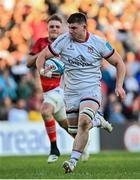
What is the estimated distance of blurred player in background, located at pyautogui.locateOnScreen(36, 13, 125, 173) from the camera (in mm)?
11227

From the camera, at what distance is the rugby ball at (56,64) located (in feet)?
38.2

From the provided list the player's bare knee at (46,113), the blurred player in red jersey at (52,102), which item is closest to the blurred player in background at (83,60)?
the player's bare knee at (46,113)

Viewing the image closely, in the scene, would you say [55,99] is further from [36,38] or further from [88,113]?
[36,38]

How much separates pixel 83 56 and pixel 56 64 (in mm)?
454

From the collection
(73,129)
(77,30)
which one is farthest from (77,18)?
(73,129)

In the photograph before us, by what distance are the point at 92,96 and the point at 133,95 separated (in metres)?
12.0

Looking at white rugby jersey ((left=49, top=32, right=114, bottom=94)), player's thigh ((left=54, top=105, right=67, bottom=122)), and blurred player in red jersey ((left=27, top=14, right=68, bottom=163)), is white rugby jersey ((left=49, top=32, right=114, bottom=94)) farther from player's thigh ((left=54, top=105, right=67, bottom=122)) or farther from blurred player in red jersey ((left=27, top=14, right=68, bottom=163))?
player's thigh ((left=54, top=105, right=67, bottom=122))

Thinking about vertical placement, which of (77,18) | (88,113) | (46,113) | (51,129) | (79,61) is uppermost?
(77,18)

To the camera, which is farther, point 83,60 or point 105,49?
point 83,60

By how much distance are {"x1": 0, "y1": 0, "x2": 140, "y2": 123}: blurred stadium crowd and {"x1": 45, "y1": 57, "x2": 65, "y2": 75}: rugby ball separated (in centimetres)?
917

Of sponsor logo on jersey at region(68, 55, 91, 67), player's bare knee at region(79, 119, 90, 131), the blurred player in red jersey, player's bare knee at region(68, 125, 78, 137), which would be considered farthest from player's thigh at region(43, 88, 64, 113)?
player's bare knee at region(79, 119, 90, 131)

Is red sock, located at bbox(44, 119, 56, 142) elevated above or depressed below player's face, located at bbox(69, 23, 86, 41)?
below

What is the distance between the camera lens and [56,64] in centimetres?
1170

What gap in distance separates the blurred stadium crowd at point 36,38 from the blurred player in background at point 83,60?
9.29 meters
